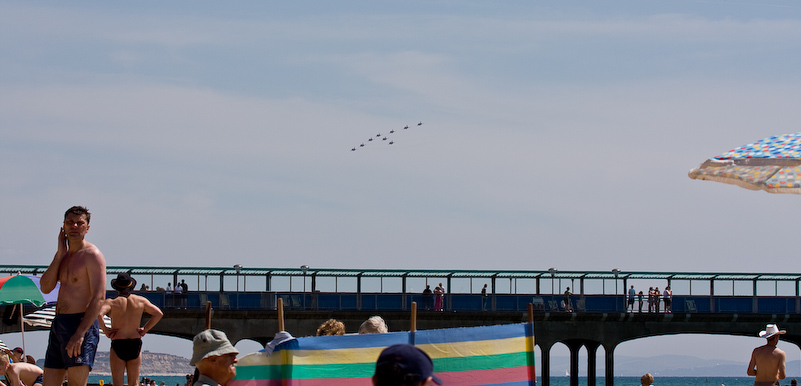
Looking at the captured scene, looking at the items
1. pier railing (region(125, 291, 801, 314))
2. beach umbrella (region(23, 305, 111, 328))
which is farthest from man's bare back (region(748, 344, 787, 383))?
pier railing (region(125, 291, 801, 314))

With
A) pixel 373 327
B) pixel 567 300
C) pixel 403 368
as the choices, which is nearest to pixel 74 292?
pixel 373 327

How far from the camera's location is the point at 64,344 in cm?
895

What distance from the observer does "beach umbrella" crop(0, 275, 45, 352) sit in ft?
49.5

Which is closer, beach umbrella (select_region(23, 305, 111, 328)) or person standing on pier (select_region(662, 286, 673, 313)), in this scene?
beach umbrella (select_region(23, 305, 111, 328))

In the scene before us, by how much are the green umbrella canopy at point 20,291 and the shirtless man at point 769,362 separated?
883 centimetres

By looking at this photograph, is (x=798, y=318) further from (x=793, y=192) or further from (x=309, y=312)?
(x=793, y=192)

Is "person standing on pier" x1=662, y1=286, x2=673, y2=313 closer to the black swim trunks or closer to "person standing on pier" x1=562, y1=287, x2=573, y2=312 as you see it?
"person standing on pier" x1=562, y1=287, x2=573, y2=312

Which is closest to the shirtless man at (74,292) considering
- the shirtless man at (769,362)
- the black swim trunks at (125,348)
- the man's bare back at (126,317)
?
the man's bare back at (126,317)

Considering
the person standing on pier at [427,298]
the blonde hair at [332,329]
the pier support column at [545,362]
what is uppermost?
the blonde hair at [332,329]

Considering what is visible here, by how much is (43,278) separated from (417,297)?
37005 millimetres

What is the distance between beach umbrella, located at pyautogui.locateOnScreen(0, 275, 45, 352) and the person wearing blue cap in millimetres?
11590

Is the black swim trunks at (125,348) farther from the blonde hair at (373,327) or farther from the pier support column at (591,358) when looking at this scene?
the pier support column at (591,358)

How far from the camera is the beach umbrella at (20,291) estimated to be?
15094mm

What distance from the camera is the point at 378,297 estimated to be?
4572 centimetres
